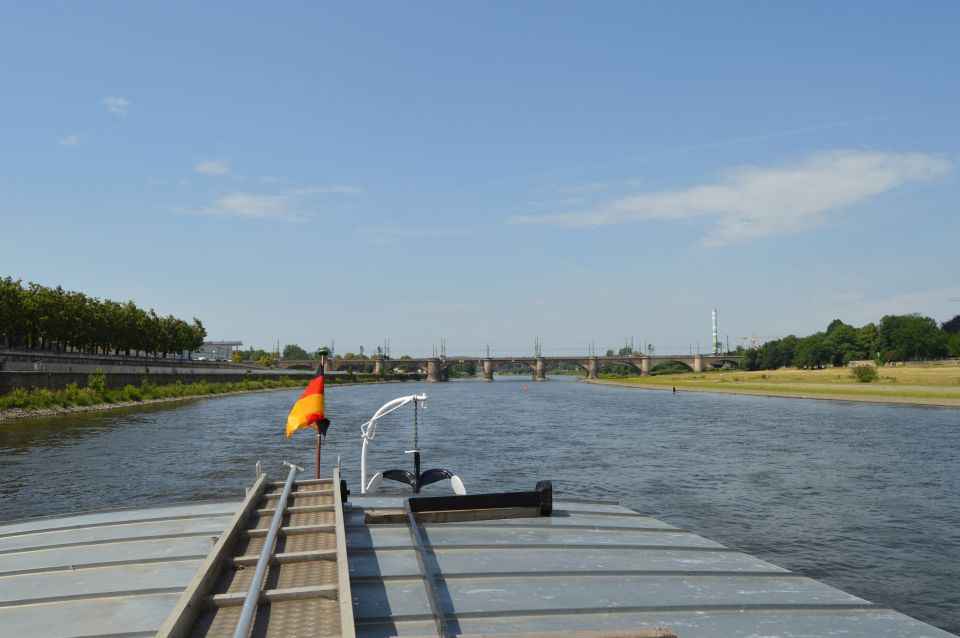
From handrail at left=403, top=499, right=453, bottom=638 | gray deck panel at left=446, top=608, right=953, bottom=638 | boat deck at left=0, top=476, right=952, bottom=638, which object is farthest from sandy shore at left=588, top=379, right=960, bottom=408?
handrail at left=403, top=499, right=453, bottom=638

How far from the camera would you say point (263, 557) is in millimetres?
6242

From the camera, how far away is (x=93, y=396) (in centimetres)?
6856

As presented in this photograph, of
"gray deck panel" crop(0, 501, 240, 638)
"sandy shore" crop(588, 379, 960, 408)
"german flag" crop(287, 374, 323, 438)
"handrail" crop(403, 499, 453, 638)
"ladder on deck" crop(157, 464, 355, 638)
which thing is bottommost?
"sandy shore" crop(588, 379, 960, 408)

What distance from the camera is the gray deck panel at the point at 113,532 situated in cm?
962

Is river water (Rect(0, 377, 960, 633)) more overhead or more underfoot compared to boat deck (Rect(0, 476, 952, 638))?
more underfoot

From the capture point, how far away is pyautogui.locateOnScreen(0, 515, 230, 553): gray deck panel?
962 centimetres

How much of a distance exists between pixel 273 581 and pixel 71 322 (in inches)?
4117

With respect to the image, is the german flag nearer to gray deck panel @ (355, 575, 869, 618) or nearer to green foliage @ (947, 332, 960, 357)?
gray deck panel @ (355, 575, 869, 618)

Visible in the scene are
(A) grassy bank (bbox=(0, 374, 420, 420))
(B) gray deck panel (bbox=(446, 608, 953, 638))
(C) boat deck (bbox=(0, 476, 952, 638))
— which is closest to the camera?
(C) boat deck (bbox=(0, 476, 952, 638))

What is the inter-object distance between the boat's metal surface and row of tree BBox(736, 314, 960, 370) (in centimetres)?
16753

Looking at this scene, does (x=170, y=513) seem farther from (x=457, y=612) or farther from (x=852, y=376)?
(x=852, y=376)

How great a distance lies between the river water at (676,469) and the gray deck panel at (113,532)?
46.8 ft

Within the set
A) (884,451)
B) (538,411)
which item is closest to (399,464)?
(884,451)

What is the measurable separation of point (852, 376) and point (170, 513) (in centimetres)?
12540
